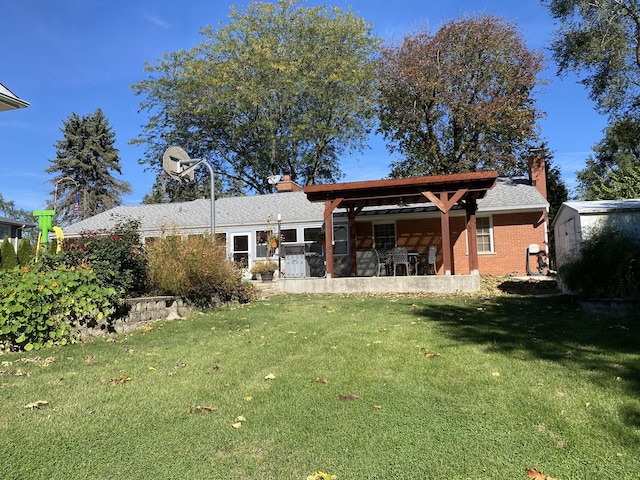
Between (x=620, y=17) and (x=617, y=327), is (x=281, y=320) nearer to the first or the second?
(x=617, y=327)

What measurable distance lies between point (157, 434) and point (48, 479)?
0.74m

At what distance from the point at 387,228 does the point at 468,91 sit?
32.6ft

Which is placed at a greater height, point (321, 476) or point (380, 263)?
point (380, 263)

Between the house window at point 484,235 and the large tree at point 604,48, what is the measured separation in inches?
389

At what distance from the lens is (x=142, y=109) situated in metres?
31.3

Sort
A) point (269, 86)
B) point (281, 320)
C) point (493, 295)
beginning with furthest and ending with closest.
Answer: point (269, 86), point (493, 295), point (281, 320)

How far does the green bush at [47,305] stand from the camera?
5.78 metres

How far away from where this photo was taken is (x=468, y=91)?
2269cm

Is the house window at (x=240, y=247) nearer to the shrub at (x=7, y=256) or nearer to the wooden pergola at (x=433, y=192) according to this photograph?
the wooden pergola at (x=433, y=192)

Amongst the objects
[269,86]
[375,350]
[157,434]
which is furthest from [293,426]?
[269,86]

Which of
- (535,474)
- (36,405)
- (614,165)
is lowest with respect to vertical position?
(535,474)

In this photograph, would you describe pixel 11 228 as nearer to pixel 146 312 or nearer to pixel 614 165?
pixel 146 312

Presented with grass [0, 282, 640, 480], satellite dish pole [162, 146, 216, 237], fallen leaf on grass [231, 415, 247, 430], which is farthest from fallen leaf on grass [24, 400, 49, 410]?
satellite dish pole [162, 146, 216, 237]

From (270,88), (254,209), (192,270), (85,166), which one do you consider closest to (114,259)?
(192,270)
